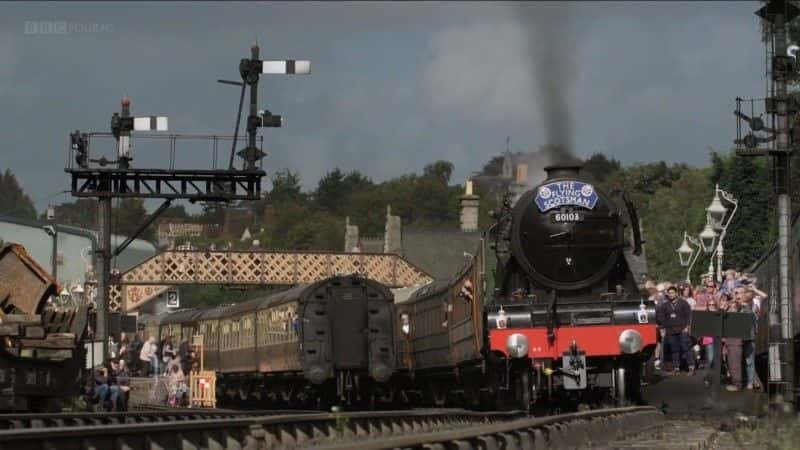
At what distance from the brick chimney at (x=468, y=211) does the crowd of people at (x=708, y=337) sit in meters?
88.3

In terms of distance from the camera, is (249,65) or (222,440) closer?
(222,440)

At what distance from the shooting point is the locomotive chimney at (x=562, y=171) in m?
22.7

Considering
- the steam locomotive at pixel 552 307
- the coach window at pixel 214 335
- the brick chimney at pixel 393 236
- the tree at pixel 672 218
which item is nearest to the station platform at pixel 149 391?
the coach window at pixel 214 335

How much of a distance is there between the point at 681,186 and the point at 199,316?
7354cm

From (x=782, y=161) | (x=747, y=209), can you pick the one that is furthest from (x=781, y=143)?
(x=747, y=209)

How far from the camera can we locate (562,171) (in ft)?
74.6

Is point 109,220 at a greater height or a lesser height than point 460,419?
greater

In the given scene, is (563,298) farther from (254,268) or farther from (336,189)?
(336,189)

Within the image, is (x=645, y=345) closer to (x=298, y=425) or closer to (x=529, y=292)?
(x=529, y=292)

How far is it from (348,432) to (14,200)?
46995 mm

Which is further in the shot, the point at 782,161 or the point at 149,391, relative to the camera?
the point at 149,391

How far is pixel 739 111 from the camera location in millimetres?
25797

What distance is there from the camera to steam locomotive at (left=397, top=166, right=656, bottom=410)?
22.1m

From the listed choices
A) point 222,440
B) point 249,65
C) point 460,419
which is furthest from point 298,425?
point 249,65
